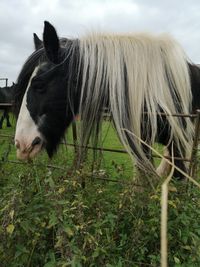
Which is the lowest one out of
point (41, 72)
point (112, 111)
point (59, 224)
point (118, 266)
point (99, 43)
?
point (118, 266)

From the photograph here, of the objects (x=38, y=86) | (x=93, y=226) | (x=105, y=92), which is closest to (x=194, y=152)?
(x=105, y=92)

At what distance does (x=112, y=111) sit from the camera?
286 cm

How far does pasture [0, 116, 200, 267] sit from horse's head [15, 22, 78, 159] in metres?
0.36

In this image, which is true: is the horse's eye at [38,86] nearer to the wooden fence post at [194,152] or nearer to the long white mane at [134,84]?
the long white mane at [134,84]

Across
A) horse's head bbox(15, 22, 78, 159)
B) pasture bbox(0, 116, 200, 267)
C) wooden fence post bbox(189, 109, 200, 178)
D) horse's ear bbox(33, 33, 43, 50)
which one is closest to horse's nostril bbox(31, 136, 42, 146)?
horse's head bbox(15, 22, 78, 159)

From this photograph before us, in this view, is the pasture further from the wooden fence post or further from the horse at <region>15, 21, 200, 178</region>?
the horse at <region>15, 21, 200, 178</region>

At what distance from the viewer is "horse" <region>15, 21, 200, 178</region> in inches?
113

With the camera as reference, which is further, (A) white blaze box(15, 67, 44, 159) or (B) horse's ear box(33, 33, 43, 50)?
(B) horse's ear box(33, 33, 43, 50)

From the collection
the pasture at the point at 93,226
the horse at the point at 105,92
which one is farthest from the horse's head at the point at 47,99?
the pasture at the point at 93,226

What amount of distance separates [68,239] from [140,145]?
0.95 metres

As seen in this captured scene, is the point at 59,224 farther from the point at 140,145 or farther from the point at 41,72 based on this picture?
the point at 41,72

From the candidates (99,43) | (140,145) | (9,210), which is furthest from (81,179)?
(99,43)

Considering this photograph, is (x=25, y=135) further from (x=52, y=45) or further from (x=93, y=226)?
(x=93, y=226)

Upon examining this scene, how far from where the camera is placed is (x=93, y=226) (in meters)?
2.21
